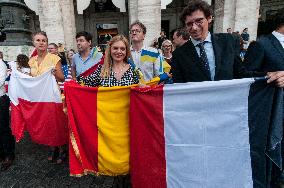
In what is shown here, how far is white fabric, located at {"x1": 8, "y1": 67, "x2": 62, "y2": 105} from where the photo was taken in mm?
3660

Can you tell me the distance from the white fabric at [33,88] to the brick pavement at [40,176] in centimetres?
101

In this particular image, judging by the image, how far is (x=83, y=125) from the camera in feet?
8.69

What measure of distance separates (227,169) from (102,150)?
131cm

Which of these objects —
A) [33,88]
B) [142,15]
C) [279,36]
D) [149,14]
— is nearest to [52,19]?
[142,15]

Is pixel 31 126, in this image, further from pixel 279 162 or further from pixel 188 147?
pixel 279 162

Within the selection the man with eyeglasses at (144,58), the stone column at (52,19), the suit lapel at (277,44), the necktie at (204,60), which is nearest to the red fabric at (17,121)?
the man with eyeglasses at (144,58)

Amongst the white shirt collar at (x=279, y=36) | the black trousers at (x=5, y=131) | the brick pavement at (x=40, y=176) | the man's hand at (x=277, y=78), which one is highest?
the white shirt collar at (x=279, y=36)

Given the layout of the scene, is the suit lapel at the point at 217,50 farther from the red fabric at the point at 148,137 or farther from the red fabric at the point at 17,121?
the red fabric at the point at 17,121

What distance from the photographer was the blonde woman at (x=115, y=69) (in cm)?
278

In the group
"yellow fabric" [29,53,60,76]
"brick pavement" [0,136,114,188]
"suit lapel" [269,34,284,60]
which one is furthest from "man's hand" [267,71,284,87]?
"yellow fabric" [29,53,60,76]

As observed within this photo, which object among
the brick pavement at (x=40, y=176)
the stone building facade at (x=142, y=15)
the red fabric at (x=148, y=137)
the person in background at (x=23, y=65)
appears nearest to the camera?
the red fabric at (x=148, y=137)

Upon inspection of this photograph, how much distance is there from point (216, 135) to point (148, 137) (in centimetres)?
65

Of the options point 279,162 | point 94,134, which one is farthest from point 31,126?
point 279,162

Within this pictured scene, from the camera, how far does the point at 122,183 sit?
2953 mm
